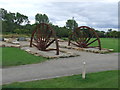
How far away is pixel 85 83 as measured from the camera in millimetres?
5980

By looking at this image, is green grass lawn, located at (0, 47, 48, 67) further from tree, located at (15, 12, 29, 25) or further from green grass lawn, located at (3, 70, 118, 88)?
tree, located at (15, 12, 29, 25)

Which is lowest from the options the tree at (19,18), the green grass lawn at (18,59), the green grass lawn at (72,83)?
the green grass lawn at (72,83)

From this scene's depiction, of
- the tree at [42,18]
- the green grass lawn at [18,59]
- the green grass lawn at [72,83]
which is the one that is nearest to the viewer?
the green grass lawn at [72,83]

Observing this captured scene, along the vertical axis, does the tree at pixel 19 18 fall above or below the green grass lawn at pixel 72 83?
above

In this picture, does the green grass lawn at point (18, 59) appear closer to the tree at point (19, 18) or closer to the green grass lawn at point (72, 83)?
the green grass lawn at point (72, 83)

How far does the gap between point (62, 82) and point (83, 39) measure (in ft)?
47.6

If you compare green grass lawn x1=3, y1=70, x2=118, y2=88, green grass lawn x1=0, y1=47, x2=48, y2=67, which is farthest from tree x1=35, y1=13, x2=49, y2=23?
green grass lawn x1=3, y1=70, x2=118, y2=88

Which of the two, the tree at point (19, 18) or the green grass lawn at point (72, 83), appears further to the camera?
the tree at point (19, 18)

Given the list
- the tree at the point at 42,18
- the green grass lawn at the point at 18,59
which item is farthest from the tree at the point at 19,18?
the green grass lawn at the point at 18,59

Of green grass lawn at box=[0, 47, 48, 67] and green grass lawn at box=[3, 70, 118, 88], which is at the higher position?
green grass lawn at box=[0, 47, 48, 67]

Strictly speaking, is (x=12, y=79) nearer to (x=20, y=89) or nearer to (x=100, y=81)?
(x=20, y=89)

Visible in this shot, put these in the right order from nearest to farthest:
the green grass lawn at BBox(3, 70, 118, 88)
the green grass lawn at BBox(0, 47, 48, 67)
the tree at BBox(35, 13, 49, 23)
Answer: the green grass lawn at BBox(3, 70, 118, 88) < the green grass lawn at BBox(0, 47, 48, 67) < the tree at BBox(35, 13, 49, 23)

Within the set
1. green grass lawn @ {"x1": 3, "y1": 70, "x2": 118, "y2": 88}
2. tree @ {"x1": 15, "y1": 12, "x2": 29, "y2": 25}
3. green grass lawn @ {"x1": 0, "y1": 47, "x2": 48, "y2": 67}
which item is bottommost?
green grass lawn @ {"x1": 3, "y1": 70, "x2": 118, "y2": 88}

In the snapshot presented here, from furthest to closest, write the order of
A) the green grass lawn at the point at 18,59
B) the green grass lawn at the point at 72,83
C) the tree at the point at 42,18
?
the tree at the point at 42,18, the green grass lawn at the point at 18,59, the green grass lawn at the point at 72,83
